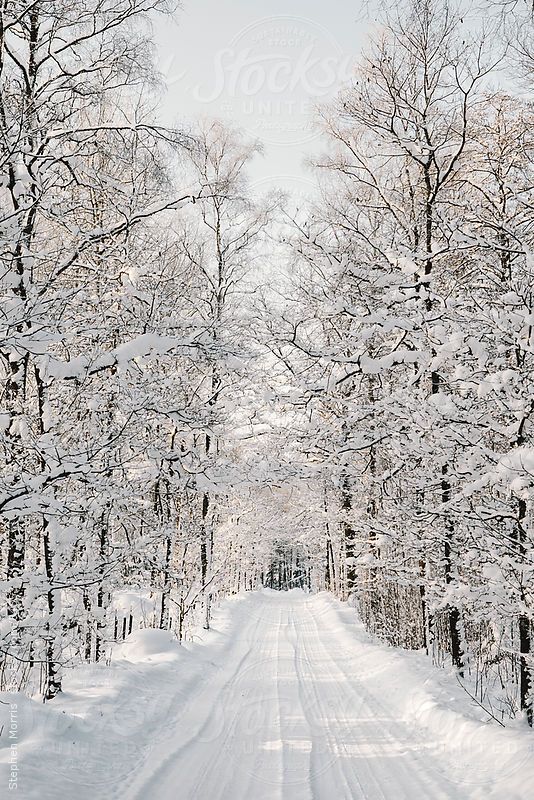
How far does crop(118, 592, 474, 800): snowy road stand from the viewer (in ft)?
15.8

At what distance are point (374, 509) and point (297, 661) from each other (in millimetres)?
3817

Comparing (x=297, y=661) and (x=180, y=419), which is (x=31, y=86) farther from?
(x=297, y=661)

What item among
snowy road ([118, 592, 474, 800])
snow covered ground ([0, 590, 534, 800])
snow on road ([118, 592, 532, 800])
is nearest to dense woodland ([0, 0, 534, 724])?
snow covered ground ([0, 590, 534, 800])

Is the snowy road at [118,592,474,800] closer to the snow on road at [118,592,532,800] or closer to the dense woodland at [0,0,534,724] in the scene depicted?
the snow on road at [118,592,532,800]

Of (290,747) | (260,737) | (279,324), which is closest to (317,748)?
(290,747)

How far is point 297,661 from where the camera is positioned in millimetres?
11555

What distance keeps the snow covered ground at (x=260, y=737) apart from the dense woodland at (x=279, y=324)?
668 millimetres

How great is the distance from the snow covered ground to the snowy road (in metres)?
0.02

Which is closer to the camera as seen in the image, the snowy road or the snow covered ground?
the snow covered ground

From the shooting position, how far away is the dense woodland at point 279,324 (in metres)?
4.80

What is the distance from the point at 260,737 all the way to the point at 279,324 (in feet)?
15.4

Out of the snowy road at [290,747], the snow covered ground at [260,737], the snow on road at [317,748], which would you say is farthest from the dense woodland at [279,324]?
the snowy road at [290,747]

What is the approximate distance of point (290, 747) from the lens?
233 inches

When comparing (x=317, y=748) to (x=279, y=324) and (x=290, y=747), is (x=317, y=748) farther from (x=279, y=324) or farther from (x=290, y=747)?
(x=279, y=324)
